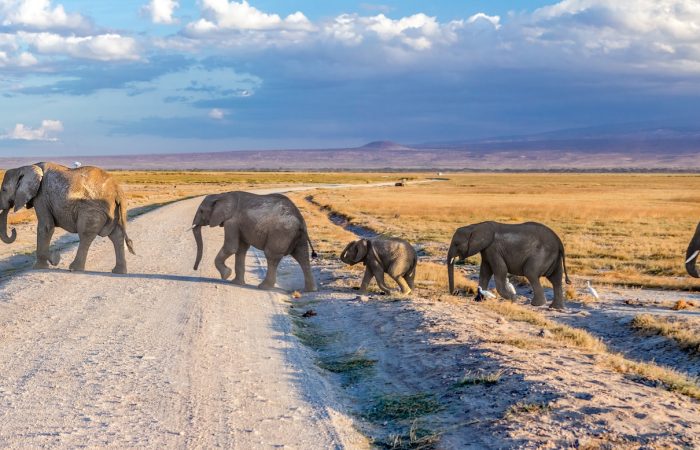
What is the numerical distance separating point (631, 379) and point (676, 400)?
1.06 m

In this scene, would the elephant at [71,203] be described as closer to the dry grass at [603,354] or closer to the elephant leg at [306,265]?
the elephant leg at [306,265]

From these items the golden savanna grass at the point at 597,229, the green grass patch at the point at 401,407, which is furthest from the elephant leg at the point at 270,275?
the golden savanna grass at the point at 597,229

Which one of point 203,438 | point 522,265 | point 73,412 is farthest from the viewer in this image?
point 522,265

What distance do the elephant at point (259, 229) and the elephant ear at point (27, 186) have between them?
4.35 metres

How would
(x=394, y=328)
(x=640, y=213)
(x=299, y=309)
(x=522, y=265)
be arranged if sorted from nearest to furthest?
(x=394, y=328) < (x=299, y=309) < (x=522, y=265) < (x=640, y=213)

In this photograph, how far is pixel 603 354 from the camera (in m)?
11.7

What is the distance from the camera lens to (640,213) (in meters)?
54.0

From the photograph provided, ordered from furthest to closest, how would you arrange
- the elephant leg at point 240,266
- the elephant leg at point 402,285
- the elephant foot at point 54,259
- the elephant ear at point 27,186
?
1. the elephant foot at point 54,259
2. the elephant ear at point 27,186
3. the elephant leg at point 240,266
4. the elephant leg at point 402,285

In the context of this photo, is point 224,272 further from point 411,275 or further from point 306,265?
point 411,275

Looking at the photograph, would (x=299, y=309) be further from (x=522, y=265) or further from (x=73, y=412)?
(x=73, y=412)

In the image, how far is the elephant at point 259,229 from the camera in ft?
60.2

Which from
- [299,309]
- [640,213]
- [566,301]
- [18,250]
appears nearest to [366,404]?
[299,309]

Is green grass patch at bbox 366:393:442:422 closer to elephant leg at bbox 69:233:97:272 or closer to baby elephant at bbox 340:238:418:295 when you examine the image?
baby elephant at bbox 340:238:418:295

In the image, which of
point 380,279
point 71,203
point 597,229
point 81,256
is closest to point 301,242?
point 380,279
